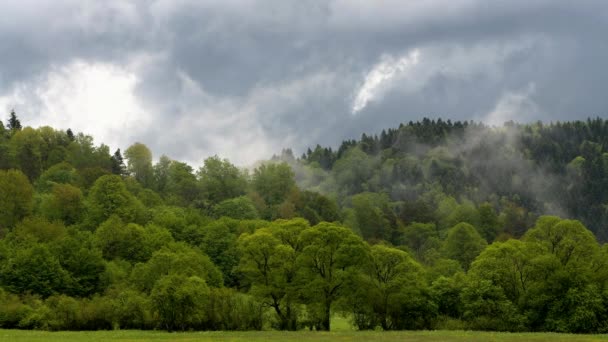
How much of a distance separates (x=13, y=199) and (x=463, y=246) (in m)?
104

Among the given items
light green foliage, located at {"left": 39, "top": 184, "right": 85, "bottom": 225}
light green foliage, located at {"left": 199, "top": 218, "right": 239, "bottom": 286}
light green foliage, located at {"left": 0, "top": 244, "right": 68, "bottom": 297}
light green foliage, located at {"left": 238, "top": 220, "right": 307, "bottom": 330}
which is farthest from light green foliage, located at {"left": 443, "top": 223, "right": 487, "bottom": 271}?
light green foliage, located at {"left": 39, "top": 184, "right": 85, "bottom": 225}

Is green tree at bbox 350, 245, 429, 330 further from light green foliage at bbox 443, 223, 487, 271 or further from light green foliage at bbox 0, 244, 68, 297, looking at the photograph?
light green foliage at bbox 443, 223, 487, 271

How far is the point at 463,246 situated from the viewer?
16388cm

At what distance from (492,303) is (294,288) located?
24.4 metres

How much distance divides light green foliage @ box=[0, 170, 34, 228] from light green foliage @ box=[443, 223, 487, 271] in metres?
98.0

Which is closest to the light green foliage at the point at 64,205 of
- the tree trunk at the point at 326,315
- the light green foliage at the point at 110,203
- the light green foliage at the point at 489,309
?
the light green foliage at the point at 110,203

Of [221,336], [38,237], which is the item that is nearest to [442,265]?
[221,336]

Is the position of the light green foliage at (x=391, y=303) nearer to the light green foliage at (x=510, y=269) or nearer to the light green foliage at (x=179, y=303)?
the light green foliage at (x=510, y=269)

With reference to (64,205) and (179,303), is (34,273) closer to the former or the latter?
(179,303)

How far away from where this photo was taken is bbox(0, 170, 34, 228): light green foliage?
6501 inches

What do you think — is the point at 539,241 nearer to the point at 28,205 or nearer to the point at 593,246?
the point at 593,246

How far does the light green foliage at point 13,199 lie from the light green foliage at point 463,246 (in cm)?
9796

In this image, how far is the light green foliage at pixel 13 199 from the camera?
165 m

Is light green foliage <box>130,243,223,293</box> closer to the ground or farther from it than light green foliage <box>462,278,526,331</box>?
farther from it
